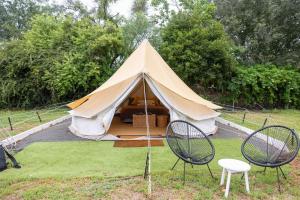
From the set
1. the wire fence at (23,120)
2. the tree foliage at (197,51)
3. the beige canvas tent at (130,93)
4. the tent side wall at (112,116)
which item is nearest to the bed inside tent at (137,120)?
the beige canvas tent at (130,93)

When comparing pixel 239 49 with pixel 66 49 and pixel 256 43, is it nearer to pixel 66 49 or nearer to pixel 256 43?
pixel 256 43

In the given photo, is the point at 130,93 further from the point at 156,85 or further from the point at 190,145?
the point at 190,145

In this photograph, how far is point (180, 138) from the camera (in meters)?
3.87

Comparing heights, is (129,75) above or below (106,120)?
above

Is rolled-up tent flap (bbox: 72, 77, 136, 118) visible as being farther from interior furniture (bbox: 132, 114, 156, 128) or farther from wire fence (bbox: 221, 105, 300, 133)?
wire fence (bbox: 221, 105, 300, 133)

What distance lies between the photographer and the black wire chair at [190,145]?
→ 3.51 meters

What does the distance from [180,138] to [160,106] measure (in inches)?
174

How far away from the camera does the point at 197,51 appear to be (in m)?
10.0

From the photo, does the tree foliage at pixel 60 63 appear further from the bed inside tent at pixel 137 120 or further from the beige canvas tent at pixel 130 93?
the beige canvas tent at pixel 130 93

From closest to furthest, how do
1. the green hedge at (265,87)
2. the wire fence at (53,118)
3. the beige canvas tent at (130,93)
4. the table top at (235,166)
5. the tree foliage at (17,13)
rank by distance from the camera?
the table top at (235,166) < the beige canvas tent at (130,93) < the wire fence at (53,118) < the green hedge at (265,87) < the tree foliage at (17,13)

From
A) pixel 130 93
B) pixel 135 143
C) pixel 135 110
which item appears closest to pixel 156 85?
pixel 130 93

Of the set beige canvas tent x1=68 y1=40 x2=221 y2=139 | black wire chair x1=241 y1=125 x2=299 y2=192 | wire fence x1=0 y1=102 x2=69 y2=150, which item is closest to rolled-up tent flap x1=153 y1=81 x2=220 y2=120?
beige canvas tent x1=68 y1=40 x2=221 y2=139

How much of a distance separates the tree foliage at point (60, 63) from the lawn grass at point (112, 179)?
16.7 feet

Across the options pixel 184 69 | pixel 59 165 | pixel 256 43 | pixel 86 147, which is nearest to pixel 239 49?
pixel 256 43
